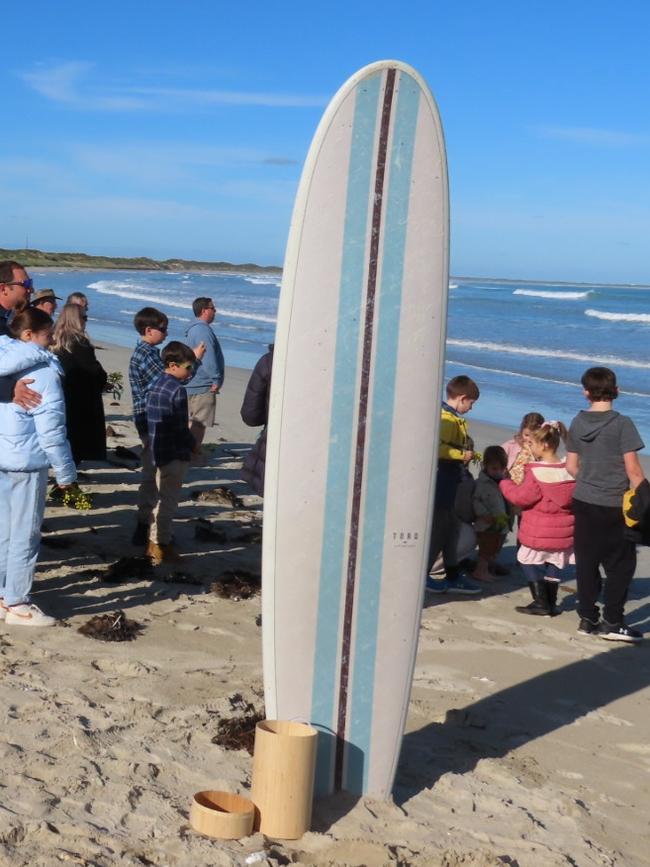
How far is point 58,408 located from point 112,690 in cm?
152

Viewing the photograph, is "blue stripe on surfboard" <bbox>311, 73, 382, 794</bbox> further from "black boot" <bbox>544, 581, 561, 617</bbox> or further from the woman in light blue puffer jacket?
"black boot" <bbox>544, 581, 561, 617</bbox>

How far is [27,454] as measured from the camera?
5883 mm

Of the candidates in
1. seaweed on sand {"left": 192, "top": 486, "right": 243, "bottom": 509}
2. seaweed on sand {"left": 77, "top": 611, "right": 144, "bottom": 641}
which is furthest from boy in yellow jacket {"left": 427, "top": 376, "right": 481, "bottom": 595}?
seaweed on sand {"left": 192, "top": 486, "right": 243, "bottom": 509}

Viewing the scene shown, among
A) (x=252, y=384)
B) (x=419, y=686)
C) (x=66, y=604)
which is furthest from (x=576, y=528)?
(x=66, y=604)

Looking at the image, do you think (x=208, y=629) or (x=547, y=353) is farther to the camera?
(x=547, y=353)

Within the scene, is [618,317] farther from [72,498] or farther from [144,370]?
[72,498]

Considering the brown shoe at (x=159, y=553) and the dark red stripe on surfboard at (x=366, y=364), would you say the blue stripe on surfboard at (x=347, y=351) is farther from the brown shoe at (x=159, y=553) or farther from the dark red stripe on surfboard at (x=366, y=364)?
the brown shoe at (x=159, y=553)

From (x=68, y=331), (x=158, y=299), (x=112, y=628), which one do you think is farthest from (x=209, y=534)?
(x=158, y=299)

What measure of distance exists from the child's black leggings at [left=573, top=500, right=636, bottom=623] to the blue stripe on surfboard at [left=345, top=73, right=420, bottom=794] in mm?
3037

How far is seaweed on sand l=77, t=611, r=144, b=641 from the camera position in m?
6.02

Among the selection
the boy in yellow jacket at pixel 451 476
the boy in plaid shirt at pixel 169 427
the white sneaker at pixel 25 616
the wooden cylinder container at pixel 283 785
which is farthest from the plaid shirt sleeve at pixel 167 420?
the wooden cylinder container at pixel 283 785

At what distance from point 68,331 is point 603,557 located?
172 inches

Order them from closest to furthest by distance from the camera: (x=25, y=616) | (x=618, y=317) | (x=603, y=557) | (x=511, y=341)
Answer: (x=25, y=616), (x=603, y=557), (x=511, y=341), (x=618, y=317)

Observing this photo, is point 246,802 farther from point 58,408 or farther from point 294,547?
point 58,408
